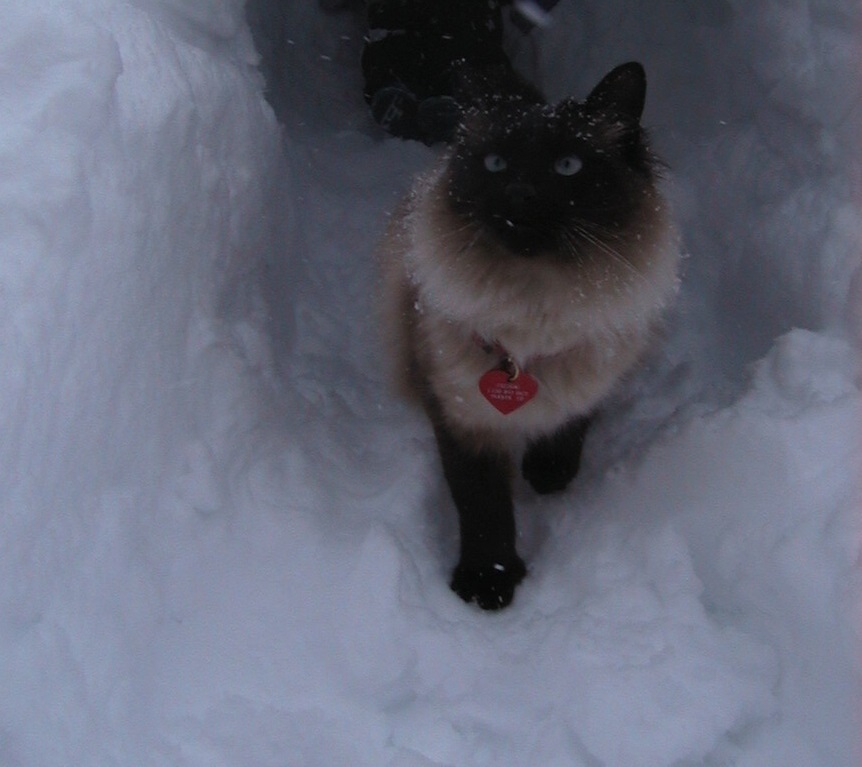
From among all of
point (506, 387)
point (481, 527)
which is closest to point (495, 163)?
point (506, 387)

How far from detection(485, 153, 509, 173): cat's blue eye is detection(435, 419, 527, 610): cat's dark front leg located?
2.11ft

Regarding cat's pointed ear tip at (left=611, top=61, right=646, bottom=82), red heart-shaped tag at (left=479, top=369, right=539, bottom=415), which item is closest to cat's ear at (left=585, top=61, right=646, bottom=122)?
cat's pointed ear tip at (left=611, top=61, right=646, bottom=82)

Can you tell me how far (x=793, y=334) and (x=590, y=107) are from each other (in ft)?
2.68

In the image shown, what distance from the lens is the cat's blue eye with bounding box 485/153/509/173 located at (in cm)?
161

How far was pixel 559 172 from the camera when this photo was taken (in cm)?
158

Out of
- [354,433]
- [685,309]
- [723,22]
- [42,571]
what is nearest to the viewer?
[42,571]

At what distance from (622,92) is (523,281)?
0.47m

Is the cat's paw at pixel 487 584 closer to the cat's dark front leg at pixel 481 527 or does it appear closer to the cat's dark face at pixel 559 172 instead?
the cat's dark front leg at pixel 481 527

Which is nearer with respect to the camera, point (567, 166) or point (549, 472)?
point (567, 166)

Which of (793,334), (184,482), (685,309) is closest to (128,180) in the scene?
(184,482)

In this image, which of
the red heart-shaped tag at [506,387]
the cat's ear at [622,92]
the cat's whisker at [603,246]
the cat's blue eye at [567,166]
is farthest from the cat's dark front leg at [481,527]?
the cat's ear at [622,92]

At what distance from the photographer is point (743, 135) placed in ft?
8.86

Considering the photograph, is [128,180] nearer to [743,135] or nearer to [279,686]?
[279,686]

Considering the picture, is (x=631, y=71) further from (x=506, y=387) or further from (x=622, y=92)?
(x=506, y=387)
